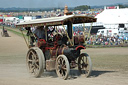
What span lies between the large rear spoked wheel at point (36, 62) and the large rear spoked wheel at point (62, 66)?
0.64 meters

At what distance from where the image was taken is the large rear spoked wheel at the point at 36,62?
1096cm

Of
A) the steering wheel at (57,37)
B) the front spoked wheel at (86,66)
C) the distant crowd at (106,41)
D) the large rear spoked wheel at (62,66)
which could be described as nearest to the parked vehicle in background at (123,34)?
the distant crowd at (106,41)

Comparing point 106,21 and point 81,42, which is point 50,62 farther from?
point 106,21

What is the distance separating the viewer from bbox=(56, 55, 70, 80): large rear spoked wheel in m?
10.1

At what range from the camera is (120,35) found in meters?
34.5

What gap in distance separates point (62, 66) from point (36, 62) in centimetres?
134

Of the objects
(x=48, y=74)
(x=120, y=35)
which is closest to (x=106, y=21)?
(x=120, y=35)

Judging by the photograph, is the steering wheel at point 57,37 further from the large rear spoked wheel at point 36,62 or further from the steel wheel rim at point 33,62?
the steel wheel rim at point 33,62

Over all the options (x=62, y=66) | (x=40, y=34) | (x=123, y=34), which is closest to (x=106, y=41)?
(x=123, y=34)

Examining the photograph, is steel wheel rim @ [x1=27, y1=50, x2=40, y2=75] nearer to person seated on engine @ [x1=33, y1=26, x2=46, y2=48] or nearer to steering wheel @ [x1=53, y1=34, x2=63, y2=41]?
person seated on engine @ [x1=33, y1=26, x2=46, y2=48]

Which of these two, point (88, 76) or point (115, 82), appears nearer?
point (115, 82)

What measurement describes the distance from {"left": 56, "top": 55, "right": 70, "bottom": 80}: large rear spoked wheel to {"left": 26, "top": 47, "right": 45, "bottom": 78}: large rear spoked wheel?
641 mm

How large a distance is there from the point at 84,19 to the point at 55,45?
1.47 m

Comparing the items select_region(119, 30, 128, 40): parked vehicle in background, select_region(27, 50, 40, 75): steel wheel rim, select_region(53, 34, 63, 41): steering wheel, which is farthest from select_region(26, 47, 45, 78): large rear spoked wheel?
select_region(119, 30, 128, 40): parked vehicle in background
